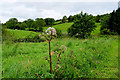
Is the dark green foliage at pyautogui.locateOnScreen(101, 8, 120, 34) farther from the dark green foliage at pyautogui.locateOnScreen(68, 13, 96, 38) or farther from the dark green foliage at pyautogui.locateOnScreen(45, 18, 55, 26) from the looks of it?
the dark green foliage at pyautogui.locateOnScreen(45, 18, 55, 26)

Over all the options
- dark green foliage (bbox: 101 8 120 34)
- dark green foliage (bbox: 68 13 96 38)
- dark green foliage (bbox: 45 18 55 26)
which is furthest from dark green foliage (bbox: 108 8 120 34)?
dark green foliage (bbox: 45 18 55 26)

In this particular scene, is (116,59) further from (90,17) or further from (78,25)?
(90,17)

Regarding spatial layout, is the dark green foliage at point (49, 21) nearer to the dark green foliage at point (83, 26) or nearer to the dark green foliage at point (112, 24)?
the dark green foliage at point (83, 26)

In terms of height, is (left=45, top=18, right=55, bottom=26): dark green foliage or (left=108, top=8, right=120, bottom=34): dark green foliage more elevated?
(left=45, top=18, right=55, bottom=26): dark green foliage

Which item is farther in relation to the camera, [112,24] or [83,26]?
[112,24]

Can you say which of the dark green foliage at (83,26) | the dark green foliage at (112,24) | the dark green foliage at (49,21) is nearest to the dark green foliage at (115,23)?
the dark green foliage at (112,24)

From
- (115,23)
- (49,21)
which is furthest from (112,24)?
(49,21)

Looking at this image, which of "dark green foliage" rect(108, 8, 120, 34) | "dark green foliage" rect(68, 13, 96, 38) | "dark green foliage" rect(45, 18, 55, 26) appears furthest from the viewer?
"dark green foliage" rect(45, 18, 55, 26)

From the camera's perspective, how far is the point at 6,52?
17.3 feet

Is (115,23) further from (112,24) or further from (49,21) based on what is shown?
(49,21)

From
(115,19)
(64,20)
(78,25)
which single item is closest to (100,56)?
(78,25)

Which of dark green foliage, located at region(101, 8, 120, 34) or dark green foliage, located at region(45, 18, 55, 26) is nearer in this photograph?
dark green foliage, located at region(101, 8, 120, 34)

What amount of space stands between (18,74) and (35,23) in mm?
46047

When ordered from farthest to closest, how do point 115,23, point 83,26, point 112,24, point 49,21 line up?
1. point 49,21
2. point 112,24
3. point 115,23
4. point 83,26
